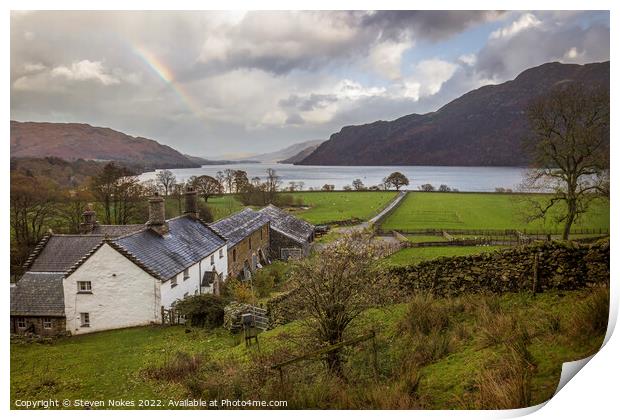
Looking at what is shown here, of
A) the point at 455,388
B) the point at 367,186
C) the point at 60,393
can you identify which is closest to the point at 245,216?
the point at 367,186

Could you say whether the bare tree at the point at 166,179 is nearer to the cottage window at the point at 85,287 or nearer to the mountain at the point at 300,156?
the mountain at the point at 300,156

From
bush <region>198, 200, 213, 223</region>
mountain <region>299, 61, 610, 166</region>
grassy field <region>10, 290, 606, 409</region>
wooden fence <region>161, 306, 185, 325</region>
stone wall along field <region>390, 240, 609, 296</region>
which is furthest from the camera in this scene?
bush <region>198, 200, 213, 223</region>

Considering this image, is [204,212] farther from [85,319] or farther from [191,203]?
[85,319]

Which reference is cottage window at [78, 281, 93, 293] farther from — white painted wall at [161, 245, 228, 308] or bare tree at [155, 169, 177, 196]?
bare tree at [155, 169, 177, 196]

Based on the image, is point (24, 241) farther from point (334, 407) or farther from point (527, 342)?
point (527, 342)

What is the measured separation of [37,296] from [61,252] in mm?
718

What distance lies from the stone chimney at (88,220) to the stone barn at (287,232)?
2.64 meters

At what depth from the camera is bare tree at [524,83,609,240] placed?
518cm

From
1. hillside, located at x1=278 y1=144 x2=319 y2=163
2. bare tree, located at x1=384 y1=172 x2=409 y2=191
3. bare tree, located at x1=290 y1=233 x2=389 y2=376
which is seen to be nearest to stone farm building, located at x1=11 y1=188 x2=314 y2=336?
hillside, located at x1=278 y1=144 x2=319 y2=163

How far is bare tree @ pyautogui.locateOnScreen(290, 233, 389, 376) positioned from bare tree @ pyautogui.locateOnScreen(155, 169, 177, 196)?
2967 mm

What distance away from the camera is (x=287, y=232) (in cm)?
718

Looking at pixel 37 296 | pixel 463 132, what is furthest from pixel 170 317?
pixel 463 132

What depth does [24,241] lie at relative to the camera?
206 inches

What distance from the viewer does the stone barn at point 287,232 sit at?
703 centimetres
